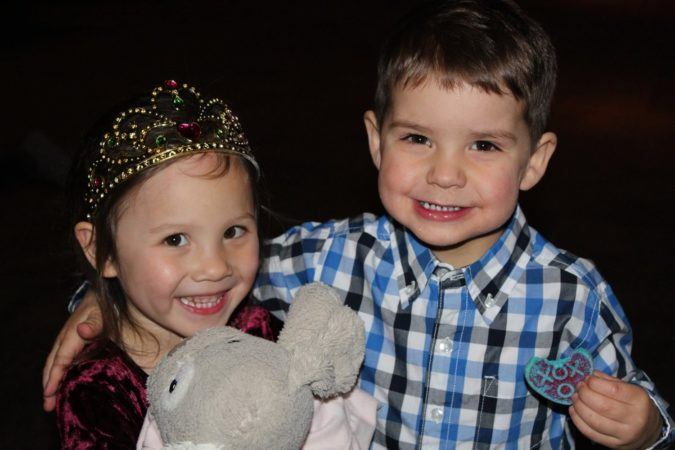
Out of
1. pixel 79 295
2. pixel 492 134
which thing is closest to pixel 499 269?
pixel 492 134

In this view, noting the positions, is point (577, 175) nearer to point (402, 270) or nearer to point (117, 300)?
point (402, 270)

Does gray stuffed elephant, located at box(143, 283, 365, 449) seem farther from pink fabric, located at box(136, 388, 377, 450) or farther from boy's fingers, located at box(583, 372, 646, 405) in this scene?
boy's fingers, located at box(583, 372, 646, 405)

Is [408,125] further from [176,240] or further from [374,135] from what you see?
[176,240]

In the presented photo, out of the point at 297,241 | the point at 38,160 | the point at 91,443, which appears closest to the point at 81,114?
the point at 38,160

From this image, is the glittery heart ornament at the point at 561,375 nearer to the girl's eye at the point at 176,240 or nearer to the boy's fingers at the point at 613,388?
the boy's fingers at the point at 613,388

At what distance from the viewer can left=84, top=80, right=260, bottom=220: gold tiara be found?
1.17m

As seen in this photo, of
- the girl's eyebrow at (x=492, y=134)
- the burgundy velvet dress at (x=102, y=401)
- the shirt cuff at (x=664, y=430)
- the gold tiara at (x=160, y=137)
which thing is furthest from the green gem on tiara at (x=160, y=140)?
the shirt cuff at (x=664, y=430)

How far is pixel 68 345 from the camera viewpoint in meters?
1.32

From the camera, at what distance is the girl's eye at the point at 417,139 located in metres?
1.24

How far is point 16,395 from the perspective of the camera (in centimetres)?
198

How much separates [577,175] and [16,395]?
2.32 metres

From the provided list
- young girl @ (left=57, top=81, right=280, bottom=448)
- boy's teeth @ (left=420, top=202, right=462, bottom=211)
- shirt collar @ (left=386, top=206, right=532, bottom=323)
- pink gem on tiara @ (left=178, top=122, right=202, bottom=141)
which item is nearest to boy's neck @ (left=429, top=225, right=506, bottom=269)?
shirt collar @ (left=386, top=206, right=532, bottom=323)

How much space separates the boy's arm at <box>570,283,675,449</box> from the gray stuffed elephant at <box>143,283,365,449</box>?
14.9 inches

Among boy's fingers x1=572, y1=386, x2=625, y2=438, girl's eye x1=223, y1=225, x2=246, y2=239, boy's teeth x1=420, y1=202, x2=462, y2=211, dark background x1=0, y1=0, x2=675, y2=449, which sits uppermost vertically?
boy's teeth x1=420, y1=202, x2=462, y2=211
